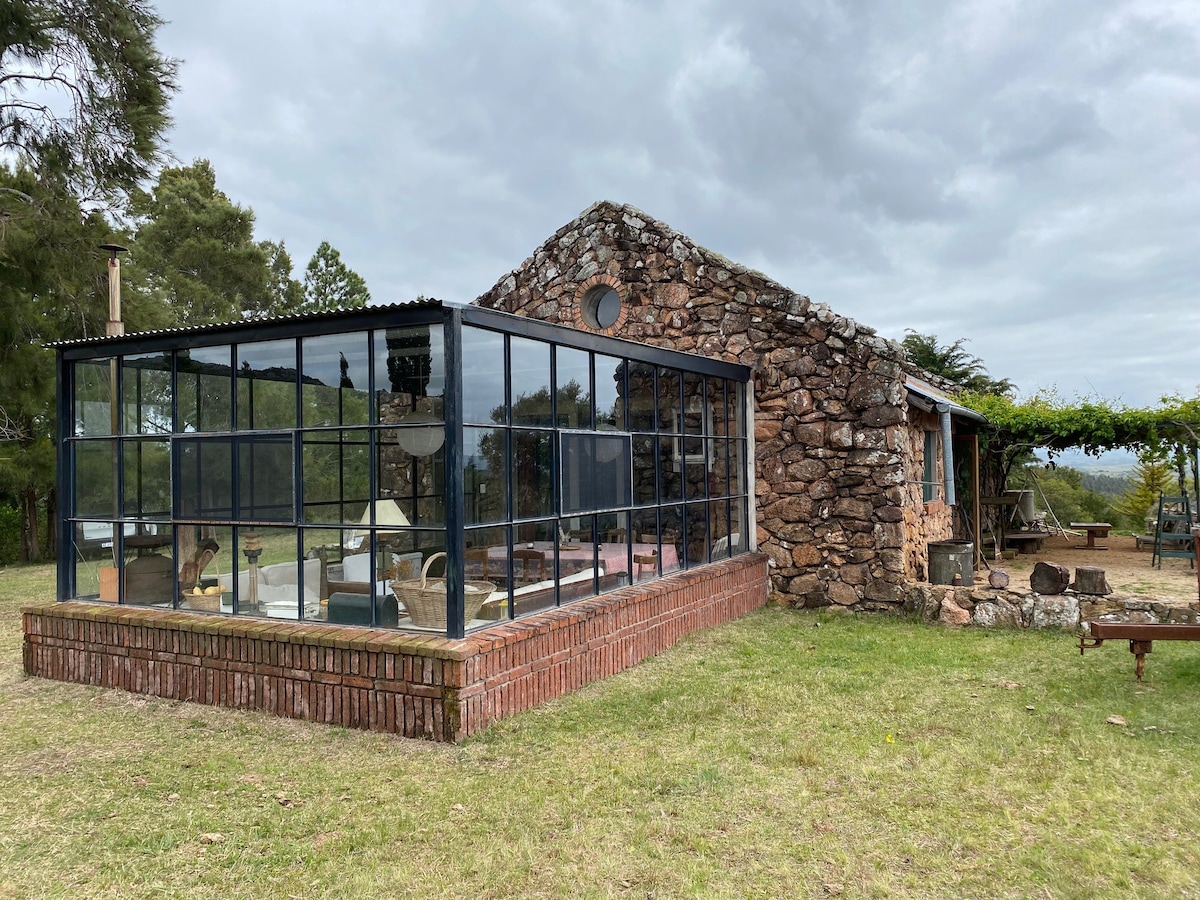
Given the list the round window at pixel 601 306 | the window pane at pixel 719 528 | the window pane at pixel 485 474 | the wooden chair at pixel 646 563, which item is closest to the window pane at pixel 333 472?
the window pane at pixel 485 474

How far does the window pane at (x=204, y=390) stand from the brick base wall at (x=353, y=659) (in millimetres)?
1568

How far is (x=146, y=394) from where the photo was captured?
6.84 m

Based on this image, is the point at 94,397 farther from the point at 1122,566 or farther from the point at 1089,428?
the point at 1089,428

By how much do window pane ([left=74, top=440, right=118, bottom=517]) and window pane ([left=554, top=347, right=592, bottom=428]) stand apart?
3946 millimetres

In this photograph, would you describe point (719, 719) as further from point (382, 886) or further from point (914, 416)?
point (914, 416)

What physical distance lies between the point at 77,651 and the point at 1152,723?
832cm

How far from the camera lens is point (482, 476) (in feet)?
18.7

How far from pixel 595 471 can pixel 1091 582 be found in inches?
213

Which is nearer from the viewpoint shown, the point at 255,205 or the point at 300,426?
the point at 300,426

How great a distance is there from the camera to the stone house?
9383mm

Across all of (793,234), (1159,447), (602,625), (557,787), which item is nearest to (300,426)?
(602,625)

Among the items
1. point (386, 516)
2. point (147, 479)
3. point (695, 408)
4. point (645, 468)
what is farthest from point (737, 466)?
point (147, 479)

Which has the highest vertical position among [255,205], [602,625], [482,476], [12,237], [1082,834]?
[255,205]

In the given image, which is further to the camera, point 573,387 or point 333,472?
point 573,387
